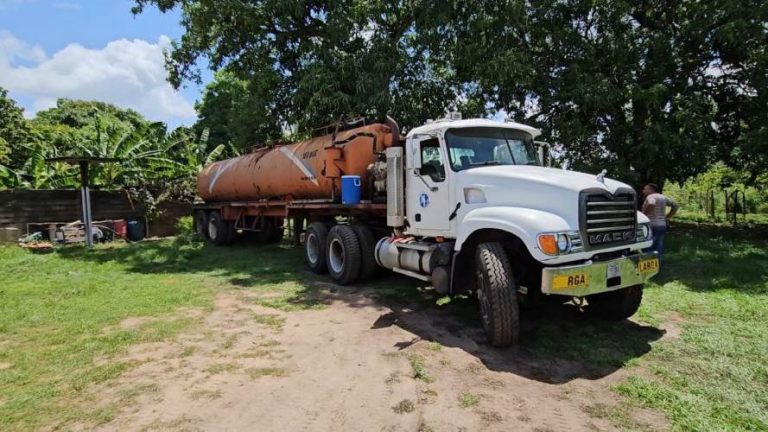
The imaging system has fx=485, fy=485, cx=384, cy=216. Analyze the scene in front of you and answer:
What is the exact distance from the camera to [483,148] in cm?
646

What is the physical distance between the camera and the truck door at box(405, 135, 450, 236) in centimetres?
647

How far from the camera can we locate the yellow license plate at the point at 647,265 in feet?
17.3

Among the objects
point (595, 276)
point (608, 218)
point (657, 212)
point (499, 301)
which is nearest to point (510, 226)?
point (499, 301)

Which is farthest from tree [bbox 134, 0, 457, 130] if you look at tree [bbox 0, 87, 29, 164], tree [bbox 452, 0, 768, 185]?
tree [bbox 0, 87, 29, 164]

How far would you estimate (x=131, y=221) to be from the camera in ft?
56.0

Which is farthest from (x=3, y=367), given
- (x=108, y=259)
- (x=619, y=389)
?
(x=108, y=259)

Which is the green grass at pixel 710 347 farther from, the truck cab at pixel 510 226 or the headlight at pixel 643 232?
the headlight at pixel 643 232

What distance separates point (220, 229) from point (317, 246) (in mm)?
6147

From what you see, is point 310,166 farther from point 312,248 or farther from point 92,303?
point 92,303

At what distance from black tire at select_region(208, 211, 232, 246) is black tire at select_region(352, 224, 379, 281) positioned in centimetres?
709

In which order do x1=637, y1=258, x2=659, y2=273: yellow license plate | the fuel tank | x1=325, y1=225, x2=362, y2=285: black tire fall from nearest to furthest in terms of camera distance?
x1=637, y1=258, x2=659, y2=273: yellow license plate < x1=325, y1=225, x2=362, y2=285: black tire < the fuel tank

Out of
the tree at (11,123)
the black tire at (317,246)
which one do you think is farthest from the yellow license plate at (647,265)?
the tree at (11,123)

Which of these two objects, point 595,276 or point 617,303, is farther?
point 617,303

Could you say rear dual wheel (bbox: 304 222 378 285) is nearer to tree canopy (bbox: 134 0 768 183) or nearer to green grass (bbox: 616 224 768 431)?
tree canopy (bbox: 134 0 768 183)
